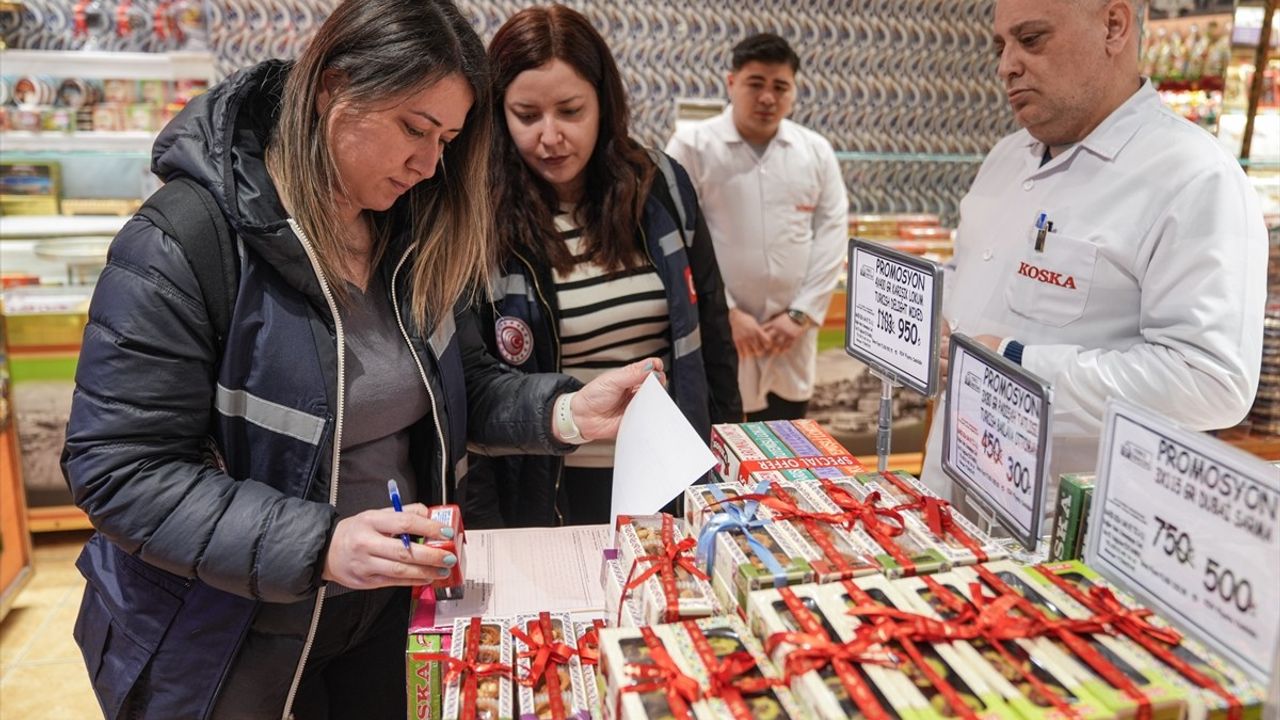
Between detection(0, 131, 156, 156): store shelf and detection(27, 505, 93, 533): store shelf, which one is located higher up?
detection(0, 131, 156, 156): store shelf

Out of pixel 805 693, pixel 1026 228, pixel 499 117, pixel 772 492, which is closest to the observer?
pixel 805 693

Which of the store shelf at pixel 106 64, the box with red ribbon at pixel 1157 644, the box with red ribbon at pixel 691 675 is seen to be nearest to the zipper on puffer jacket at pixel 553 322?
the box with red ribbon at pixel 691 675

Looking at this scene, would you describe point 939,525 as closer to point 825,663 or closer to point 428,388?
point 825,663

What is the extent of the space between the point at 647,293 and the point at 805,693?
148 centimetres

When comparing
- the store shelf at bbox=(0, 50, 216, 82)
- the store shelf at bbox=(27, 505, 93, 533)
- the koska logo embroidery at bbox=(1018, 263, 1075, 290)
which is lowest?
the store shelf at bbox=(27, 505, 93, 533)

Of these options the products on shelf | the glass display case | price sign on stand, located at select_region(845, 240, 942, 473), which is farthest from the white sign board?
the products on shelf

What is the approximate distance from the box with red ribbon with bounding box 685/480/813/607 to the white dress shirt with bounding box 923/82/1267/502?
653mm

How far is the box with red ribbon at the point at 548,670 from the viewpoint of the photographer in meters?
1.18

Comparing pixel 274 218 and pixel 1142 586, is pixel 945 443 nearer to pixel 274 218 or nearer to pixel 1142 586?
pixel 1142 586

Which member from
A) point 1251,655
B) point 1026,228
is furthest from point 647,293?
point 1251,655

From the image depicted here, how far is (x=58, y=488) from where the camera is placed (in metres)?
4.16

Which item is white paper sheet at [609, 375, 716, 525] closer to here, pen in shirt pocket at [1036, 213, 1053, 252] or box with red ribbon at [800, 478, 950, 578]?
box with red ribbon at [800, 478, 950, 578]

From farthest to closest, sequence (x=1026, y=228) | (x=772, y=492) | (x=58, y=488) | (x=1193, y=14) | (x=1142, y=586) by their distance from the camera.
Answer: (x=58, y=488) → (x=1193, y=14) → (x=1026, y=228) → (x=772, y=492) → (x=1142, y=586)

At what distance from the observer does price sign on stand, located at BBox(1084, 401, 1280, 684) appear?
3.22 feet
